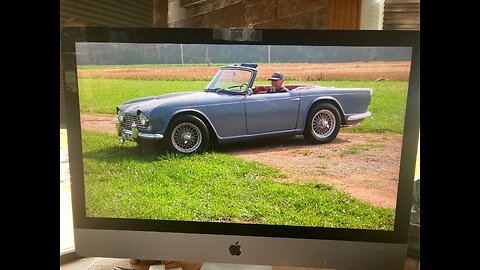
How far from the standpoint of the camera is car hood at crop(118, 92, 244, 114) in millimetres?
1123

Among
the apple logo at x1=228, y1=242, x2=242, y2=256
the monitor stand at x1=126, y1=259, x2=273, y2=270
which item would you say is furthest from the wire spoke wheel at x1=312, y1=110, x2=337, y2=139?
the monitor stand at x1=126, y1=259, x2=273, y2=270

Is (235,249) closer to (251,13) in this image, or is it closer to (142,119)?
(142,119)

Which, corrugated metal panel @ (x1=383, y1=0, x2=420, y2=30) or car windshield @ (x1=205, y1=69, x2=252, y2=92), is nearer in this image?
car windshield @ (x1=205, y1=69, x2=252, y2=92)

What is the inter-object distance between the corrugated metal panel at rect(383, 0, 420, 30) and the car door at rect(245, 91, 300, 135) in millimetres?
575

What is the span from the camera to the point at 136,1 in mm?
1816

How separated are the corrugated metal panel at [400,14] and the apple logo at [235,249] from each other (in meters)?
0.89

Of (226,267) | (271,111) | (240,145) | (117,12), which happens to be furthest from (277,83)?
(117,12)

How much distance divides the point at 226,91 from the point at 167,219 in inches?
14.8

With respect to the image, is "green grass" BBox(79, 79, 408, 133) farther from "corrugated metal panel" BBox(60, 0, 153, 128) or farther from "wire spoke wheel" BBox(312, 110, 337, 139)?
"corrugated metal panel" BBox(60, 0, 153, 128)

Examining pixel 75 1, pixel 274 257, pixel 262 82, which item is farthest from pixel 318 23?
pixel 75 1

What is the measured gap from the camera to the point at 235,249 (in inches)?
45.5

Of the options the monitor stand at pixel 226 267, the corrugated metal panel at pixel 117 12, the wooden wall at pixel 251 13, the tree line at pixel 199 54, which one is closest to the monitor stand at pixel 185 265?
the monitor stand at pixel 226 267
